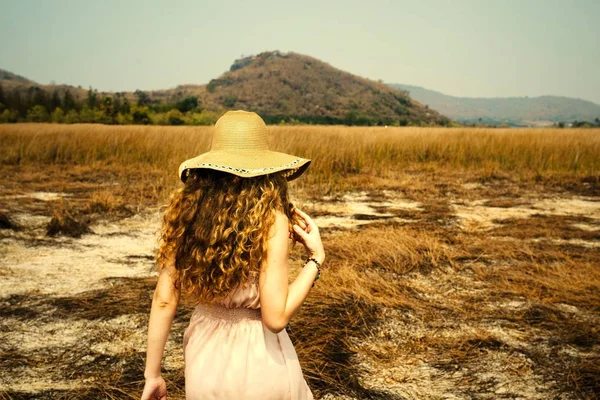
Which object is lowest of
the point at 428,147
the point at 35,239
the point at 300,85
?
the point at 35,239

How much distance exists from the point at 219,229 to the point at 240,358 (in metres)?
0.32

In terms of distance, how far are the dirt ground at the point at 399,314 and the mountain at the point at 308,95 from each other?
102194mm

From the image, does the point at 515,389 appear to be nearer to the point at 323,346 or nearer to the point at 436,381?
the point at 436,381

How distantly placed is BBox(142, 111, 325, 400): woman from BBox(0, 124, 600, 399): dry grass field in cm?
113

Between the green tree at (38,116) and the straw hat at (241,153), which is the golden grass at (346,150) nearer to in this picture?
the straw hat at (241,153)

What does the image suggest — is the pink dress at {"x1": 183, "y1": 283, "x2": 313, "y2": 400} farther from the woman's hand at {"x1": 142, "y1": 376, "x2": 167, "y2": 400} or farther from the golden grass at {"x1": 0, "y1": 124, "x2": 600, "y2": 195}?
the golden grass at {"x1": 0, "y1": 124, "x2": 600, "y2": 195}

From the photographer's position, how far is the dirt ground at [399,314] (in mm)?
2455

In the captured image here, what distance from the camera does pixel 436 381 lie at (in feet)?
8.15

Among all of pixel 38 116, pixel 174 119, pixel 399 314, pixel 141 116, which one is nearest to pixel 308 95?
pixel 174 119

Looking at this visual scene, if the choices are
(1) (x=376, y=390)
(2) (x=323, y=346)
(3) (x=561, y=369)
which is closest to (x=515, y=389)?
(3) (x=561, y=369)

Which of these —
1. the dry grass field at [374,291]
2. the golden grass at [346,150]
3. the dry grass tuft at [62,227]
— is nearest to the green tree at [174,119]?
the golden grass at [346,150]

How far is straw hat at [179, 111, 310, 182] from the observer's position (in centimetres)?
122

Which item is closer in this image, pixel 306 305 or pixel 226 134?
pixel 226 134

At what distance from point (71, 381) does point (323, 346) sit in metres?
1.22
